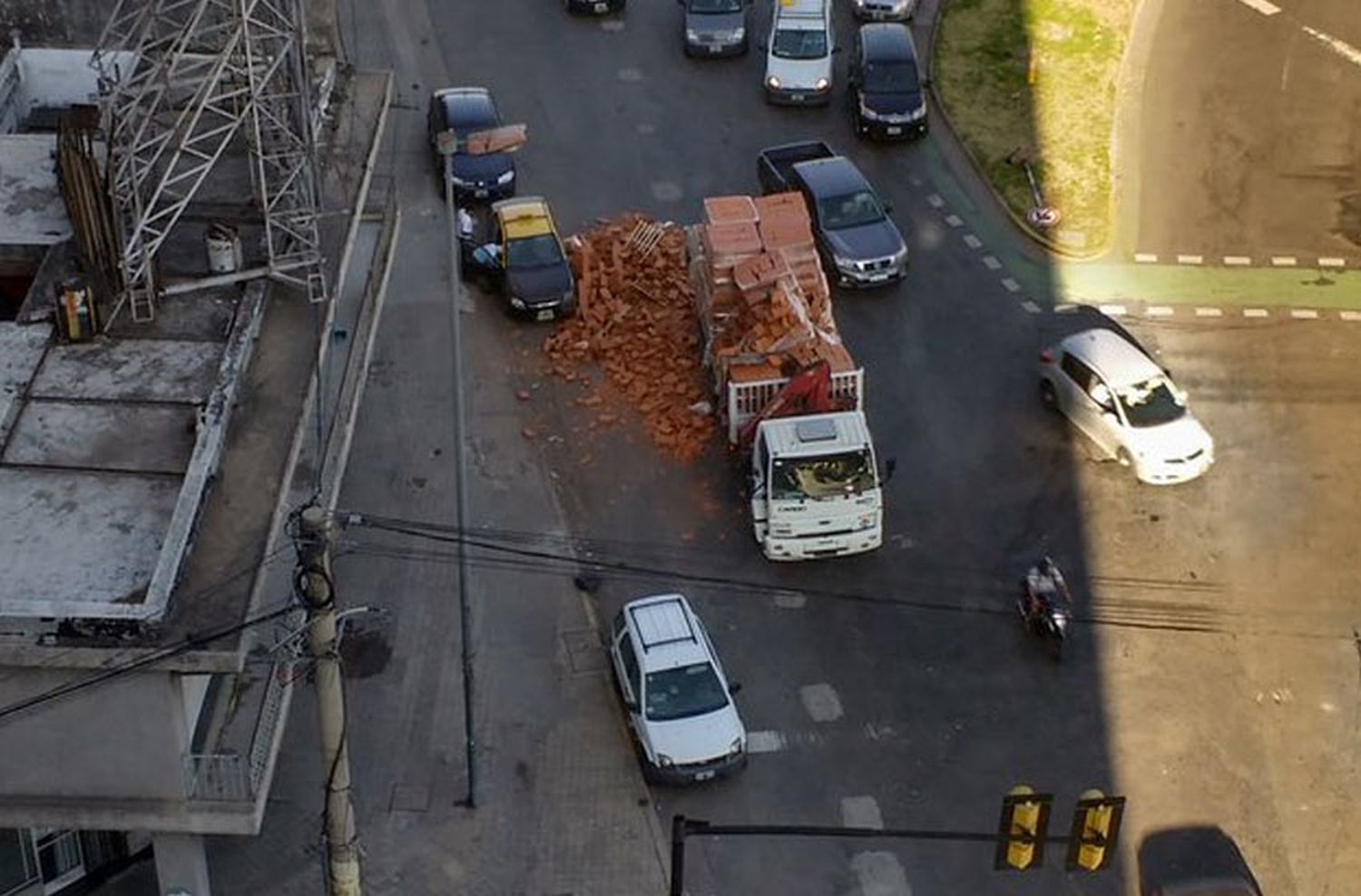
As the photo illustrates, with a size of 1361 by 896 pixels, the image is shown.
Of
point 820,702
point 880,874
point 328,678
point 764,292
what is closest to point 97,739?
point 328,678

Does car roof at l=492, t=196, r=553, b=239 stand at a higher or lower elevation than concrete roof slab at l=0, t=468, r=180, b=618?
lower

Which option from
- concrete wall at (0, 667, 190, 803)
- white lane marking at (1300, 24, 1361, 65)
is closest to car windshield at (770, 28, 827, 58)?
white lane marking at (1300, 24, 1361, 65)

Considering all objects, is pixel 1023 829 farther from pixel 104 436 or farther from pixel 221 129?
pixel 221 129

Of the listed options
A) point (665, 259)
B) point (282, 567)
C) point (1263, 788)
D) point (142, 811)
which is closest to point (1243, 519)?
point (1263, 788)

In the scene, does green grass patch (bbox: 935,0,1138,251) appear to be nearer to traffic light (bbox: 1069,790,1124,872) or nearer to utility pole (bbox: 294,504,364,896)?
traffic light (bbox: 1069,790,1124,872)

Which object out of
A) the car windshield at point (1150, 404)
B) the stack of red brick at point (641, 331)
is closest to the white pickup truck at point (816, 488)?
the stack of red brick at point (641, 331)

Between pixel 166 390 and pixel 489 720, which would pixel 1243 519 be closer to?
pixel 489 720
